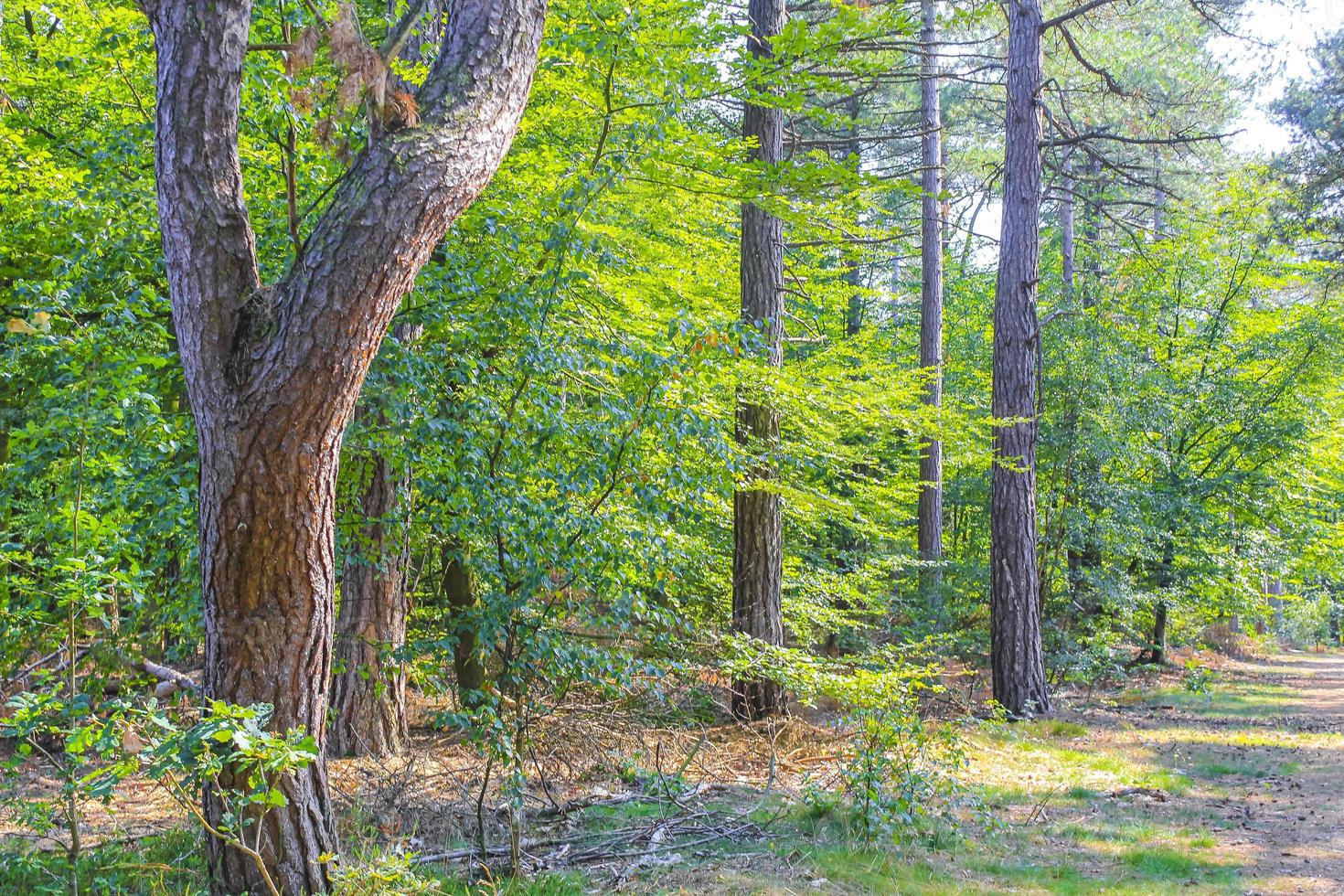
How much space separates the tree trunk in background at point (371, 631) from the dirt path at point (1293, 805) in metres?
5.45

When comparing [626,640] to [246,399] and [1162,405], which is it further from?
[1162,405]

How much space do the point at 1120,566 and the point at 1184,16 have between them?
788cm

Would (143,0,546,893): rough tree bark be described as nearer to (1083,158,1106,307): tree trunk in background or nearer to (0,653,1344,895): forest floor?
(0,653,1344,895): forest floor

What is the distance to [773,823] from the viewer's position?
583 cm

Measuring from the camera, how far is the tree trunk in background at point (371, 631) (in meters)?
6.09

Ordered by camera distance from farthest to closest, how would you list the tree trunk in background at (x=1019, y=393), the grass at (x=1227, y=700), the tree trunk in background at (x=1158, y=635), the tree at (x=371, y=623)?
the tree trunk in background at (x=1158, y=635) < the grass at (x=1227, y=700) < the tree trunk in background at (x=1019, y=393) < the tree at (x=371, y=623)

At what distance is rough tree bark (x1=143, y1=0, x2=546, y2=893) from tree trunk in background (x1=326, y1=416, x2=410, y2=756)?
2.16 metres

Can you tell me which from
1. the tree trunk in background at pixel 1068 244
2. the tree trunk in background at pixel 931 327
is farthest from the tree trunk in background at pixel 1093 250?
the tree trunk in background at pixel 931 327

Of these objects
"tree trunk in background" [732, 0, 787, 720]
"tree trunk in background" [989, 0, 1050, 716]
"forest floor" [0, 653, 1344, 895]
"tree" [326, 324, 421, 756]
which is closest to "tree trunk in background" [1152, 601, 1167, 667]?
"tree trunk in background" [989, 0, 1050, 716]

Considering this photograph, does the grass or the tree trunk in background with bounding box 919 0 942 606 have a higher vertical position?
the tree trunk in background with bounding box 919 0 942 606

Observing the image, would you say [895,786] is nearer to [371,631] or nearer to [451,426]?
[451,426]

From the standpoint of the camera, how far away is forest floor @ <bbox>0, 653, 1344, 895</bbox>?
470 cm

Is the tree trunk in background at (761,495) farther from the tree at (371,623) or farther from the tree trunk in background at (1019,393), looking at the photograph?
the tree trunk in background at (1019,393)

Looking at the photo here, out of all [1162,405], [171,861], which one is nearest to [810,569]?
[1162,405]
